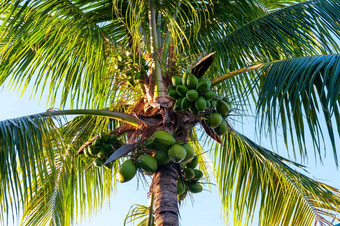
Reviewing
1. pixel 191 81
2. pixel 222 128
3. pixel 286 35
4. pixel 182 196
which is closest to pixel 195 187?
pixel 182 196

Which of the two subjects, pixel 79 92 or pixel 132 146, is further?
pixel 79 92

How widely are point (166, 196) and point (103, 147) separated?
0.71 metres

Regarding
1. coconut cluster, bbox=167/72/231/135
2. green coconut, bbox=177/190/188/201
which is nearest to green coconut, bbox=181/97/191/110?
coconut cluster, bbox=167/72/231/135

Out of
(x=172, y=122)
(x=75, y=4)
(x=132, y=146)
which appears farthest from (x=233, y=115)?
(x=75, y=4)

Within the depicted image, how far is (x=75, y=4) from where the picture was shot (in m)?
4.88

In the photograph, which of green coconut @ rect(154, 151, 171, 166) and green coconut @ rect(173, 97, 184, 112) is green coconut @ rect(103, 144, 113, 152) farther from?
green coconut @ rect(173, 97, 184, 112)

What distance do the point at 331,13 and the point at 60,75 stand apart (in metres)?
2.66

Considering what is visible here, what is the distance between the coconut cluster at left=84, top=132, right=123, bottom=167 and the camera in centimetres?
392

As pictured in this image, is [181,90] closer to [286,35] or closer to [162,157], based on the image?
[162,157]

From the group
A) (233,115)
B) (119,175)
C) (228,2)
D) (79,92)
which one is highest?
(228,2)

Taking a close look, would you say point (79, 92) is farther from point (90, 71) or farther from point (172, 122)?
point (172, 122)

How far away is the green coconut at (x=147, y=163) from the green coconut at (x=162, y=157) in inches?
2.1

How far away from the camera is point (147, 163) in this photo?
3.48 m

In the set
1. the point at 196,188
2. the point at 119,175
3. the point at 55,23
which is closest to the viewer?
the point at 119,175
